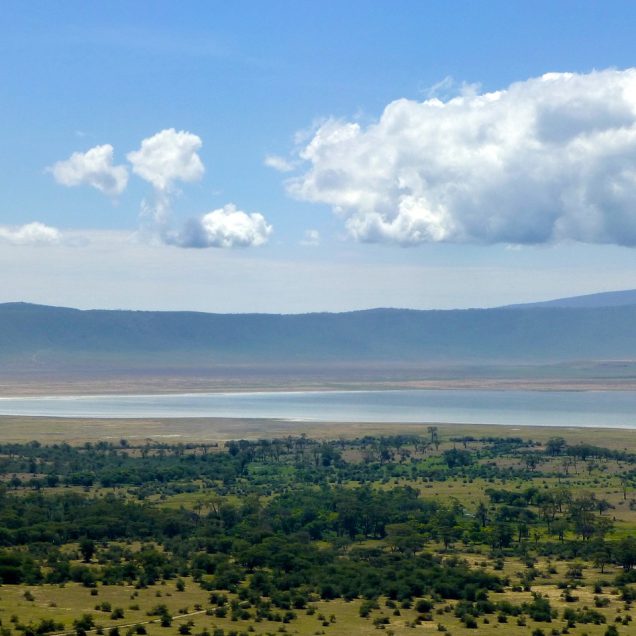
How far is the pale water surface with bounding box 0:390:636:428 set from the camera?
142 m

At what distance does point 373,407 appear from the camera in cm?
16462

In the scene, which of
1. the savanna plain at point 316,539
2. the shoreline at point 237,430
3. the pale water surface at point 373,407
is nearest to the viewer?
the savanna plain at point 316,539

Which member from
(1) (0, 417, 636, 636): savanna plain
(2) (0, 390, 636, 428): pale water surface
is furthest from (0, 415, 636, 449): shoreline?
(1) (0, 417, 636, 636): savanna plain

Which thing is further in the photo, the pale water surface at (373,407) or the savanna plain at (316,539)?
the pale water surface at (373,407)

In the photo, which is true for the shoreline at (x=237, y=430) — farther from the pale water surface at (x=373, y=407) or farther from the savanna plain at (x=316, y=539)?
the savanna plain at (x=316, y=539)

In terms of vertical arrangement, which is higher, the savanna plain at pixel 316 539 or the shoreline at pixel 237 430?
the shoreline at pixel 237 430

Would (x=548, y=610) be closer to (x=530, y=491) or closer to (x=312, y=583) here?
(x=312, y=583)

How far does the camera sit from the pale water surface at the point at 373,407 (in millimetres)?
141500

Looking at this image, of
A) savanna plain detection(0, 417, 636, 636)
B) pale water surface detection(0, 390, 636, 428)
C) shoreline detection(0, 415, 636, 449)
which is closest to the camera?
savanna plain detection(0, 417, 636, 636)

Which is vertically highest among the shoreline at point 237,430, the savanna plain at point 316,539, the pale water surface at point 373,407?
the pale water surface at point 373,407

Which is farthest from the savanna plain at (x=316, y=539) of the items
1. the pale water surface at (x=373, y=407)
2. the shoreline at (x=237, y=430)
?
the pale water surface at (x=373, y=407)

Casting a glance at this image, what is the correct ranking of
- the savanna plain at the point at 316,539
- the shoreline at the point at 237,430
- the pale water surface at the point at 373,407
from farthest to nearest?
the pale water surface at the point at 373,407
the shoreline at the point at 237,430
the savanna plain at the point at 316,539

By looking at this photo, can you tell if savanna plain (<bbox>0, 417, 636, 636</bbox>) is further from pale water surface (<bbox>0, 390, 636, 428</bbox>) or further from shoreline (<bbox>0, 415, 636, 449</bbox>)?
pale water surface (<bbox>0, 390, 636, 428</bbox>)

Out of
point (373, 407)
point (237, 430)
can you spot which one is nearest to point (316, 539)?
point (237, 430)
